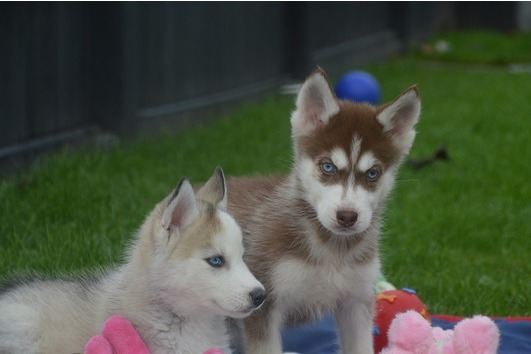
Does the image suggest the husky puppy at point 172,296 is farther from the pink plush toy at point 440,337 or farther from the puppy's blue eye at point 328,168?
the pink plush toy at point 440,337

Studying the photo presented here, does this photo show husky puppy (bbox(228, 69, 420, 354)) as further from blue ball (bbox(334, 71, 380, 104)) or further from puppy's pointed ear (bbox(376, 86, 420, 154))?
blue ball (bbox(334, 71, 380, 104))

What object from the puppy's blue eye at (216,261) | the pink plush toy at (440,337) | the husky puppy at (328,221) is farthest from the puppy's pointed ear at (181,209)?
the pink plush toy at (440,337)

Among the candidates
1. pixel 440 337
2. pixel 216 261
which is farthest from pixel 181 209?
pixel 440 337

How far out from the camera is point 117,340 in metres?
3.69

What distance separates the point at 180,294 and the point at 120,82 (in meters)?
5.15

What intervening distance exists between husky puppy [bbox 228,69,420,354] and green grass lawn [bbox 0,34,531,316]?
119 cm

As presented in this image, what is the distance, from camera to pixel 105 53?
858 cm

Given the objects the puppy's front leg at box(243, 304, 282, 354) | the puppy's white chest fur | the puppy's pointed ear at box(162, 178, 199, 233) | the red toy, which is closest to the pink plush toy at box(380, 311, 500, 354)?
the puppy's white chest fur

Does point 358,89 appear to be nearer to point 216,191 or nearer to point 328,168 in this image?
point 328,168

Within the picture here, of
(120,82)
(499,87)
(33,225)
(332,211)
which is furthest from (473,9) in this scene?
(332,211)

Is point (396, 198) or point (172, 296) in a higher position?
point (172, 296)

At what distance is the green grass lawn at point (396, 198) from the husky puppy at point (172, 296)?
1310 millimetres

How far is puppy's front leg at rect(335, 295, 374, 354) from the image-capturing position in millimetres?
4430

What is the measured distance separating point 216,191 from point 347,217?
0.58 metres
